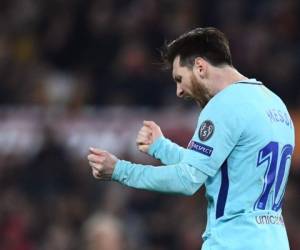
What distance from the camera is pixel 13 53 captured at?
12844 millimetres

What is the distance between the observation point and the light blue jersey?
438 cm

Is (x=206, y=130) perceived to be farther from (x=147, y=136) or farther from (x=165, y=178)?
(x=147, y=136)

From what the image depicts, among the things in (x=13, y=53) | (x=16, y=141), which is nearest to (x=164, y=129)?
(x=16, y=141)

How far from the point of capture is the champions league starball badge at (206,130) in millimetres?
4383

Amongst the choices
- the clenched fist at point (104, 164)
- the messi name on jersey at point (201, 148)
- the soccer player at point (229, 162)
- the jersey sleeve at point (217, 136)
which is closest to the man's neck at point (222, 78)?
the soccer player at point (229, 162)

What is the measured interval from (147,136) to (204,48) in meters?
0.45

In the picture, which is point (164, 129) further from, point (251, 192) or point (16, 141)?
point (251, 192)

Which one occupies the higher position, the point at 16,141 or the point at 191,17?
the point at 191,17

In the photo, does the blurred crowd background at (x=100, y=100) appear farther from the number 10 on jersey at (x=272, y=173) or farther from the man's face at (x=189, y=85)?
the number 10 on jersey at (x=272, y=173)

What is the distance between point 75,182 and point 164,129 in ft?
3.28

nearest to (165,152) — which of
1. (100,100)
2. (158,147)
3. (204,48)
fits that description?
(158,147)

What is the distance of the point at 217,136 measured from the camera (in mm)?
4367

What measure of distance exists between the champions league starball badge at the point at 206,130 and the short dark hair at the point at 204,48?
28cm

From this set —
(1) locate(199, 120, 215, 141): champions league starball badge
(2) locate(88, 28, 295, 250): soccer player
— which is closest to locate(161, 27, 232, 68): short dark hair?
(2) locate(88, 28, 295, 250): soccer player
